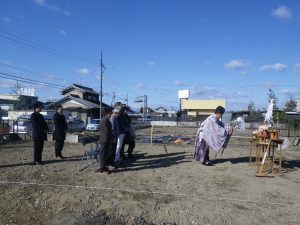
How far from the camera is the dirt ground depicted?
5.87 m

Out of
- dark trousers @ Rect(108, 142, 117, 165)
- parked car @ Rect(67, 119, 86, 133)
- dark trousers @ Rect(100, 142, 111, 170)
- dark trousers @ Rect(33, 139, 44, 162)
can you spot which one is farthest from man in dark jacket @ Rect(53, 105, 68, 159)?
parked car @ Rect(67, 119, 86, 133)

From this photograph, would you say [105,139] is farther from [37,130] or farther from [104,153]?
[37,130]

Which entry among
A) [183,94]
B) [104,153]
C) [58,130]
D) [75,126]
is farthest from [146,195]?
[183,94]

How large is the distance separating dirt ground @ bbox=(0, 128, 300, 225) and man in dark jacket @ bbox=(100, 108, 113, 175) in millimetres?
305

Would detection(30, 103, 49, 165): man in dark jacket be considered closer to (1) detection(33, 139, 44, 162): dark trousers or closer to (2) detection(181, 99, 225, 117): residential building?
(1) detection(33, 139, 44, 162): dark trousers

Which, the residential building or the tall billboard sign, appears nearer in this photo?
the residential building

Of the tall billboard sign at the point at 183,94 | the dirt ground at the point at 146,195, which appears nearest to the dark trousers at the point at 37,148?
the dirt ground at the point at 146,195

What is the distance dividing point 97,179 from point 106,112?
5.39 ft

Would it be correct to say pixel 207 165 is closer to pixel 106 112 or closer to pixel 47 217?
pixel 106 112

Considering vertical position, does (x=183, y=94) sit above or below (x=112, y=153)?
above

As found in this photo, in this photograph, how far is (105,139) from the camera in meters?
8.82

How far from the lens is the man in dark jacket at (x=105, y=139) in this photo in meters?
8.82

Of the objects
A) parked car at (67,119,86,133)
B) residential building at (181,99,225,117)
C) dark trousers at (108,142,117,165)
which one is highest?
residential building at (181,99,225,117)

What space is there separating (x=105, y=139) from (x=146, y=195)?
228 cm
